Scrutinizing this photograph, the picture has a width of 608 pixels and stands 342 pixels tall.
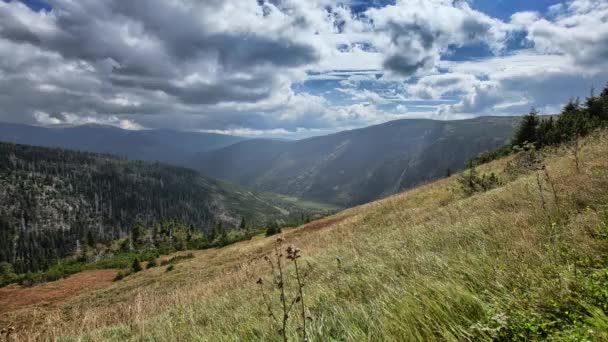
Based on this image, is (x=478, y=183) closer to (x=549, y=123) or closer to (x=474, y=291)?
(x=474, y=291)

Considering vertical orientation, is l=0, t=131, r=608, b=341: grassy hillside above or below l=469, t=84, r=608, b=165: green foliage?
below

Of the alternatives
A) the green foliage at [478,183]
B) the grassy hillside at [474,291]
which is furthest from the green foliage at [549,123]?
the grassy hillside at [474,291]

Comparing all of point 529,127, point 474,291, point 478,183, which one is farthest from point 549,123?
point 474,291

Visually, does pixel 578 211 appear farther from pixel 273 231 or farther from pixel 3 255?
pixel 3 255

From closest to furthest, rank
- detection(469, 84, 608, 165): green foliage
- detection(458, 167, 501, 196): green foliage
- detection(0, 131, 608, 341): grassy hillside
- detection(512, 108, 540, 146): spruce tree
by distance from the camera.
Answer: detection(0, 131, 608, 341): grassy hillside, detection(458, 167, 501, 196): green foliage, detection(469, 84, 608, 165): green foliage, detection(512, 108, 540, 146): spruce tree

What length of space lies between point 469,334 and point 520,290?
3.31 ft

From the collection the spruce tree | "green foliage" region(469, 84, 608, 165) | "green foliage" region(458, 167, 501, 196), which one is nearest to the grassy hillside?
"green foliage" region(458, 167, 501, 196)

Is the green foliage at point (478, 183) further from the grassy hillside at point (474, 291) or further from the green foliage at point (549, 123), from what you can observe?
the green foliage at point (549, 123)

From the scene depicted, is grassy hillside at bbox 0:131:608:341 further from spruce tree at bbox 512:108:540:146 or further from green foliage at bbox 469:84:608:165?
spruce tree at bbox 512:108:540:146

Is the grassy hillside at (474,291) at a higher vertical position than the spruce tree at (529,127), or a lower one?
lower

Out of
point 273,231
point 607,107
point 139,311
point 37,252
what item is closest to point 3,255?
point 37,252

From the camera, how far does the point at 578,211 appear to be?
15.7 ft

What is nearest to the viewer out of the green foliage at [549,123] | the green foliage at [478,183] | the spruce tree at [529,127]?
the green foliage at [478,183]

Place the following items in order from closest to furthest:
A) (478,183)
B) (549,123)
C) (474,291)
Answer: (474,291) < (478,183) < (549,123)
